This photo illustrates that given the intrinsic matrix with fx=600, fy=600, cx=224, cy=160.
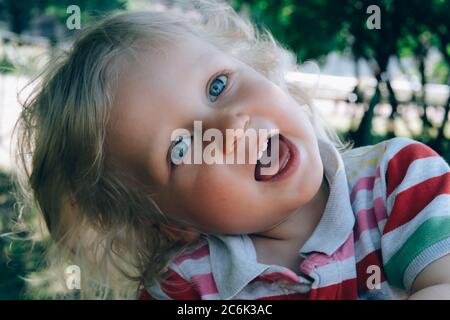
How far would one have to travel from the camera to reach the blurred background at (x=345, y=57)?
1.43 meters

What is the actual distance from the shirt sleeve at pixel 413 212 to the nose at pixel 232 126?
22 centimetres

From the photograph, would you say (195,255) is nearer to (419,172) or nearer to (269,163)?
(269,163)

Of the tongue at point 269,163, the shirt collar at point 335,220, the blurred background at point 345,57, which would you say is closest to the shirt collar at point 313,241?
the shirt collar at point 335,220

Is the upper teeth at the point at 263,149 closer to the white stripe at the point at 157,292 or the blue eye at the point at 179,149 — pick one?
the blue eye at the point at 179,149

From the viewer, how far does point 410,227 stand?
0.78 m

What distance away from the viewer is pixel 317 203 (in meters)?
0.91

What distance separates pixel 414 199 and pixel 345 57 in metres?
1.10

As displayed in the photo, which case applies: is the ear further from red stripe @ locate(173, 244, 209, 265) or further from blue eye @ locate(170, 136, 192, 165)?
blue eye @ locate(170, 136, 192, 165)

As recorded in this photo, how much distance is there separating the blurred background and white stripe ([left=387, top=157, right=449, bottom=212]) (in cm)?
41

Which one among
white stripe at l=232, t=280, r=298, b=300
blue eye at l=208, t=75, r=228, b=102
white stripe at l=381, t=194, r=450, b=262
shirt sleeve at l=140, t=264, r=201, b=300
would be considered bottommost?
shirt sleeve at l=140, t=264, r=201, b=300

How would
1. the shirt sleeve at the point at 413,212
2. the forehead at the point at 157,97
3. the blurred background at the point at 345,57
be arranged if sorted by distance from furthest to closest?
1. the blurred background at the point at 345,57
2. the forehead at the point at 157,97
3. the shirt sleeve at the point at 413,212

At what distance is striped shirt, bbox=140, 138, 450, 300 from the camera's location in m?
0.77

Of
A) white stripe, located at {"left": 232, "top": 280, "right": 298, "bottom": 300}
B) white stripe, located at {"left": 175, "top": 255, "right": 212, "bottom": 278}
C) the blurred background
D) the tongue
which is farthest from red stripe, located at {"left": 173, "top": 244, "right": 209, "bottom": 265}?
the blurred background
